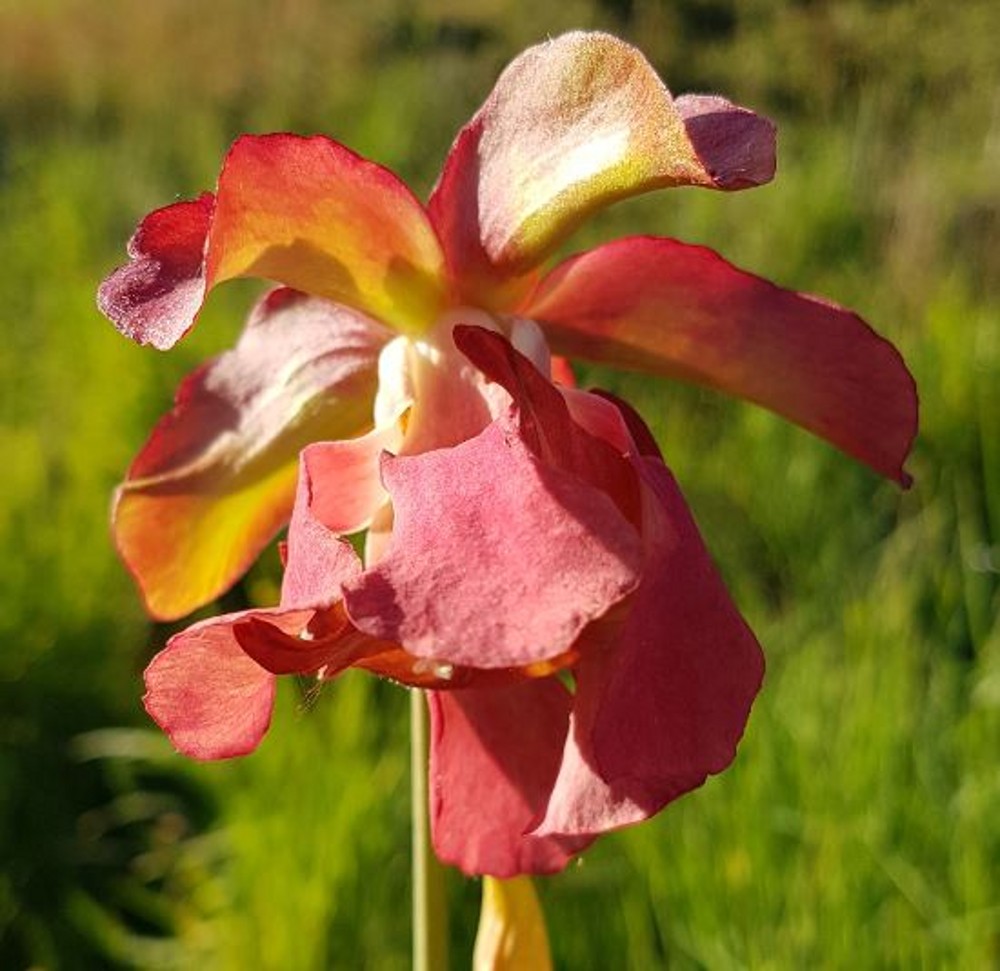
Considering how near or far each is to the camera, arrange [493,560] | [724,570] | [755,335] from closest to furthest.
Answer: [493,560] → [755,335] → [724,570]

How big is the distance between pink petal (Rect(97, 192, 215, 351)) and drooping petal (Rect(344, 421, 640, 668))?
67 mm

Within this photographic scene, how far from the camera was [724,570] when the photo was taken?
7.56 feet

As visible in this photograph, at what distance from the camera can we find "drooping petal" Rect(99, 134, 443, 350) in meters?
0.41

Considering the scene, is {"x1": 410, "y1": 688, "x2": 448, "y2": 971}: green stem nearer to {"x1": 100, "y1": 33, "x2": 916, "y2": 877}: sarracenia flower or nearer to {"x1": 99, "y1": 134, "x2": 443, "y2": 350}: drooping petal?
{"x1": 100, "y1": 33, "x2": 916, "y2": 877}: sarracenia flower

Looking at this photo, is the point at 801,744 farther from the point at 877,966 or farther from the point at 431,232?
Result: the point at 431,232

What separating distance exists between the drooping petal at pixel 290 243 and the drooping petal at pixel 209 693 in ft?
0.24

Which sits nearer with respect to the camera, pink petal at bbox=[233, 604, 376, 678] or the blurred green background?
pink petal at bbox=[233, 604, 376, 678]

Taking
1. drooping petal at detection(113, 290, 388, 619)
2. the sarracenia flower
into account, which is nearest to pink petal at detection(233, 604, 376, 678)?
the sarracenia flower

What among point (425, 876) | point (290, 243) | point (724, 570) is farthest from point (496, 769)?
point (724, 570)

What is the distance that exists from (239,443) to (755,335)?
17 centimetres

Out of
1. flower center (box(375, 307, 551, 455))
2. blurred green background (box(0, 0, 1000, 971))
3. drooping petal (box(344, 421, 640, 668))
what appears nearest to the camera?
drooping petal (box(344, 421, 640, 668))

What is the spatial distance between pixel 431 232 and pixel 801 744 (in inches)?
47.2

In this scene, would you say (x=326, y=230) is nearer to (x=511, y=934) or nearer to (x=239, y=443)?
(x=239, y=443)

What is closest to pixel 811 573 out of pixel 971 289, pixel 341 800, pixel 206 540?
pixel 341 800
